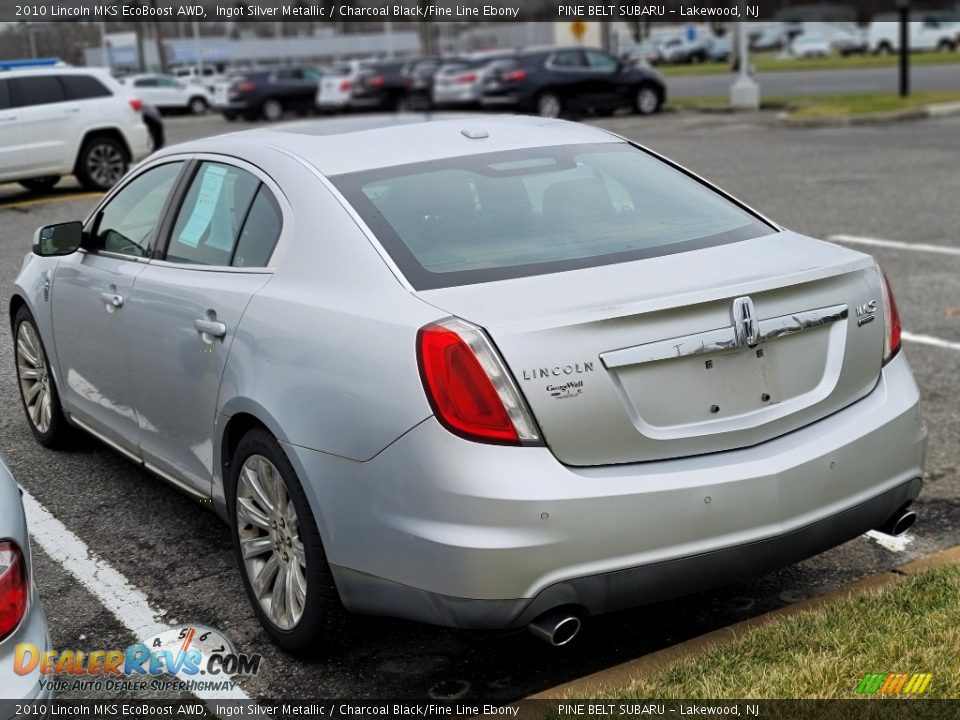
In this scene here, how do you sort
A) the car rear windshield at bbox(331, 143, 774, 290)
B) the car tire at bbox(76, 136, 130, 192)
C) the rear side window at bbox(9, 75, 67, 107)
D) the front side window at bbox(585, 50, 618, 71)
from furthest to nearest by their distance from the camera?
the front side window at bbox(585, 50, 618, 71) → the car tire at bbox(76, 136, 130, 192) → the rear side window at bbox(9, 75, 67, 107) → the car rear windshield at bbox(331, 143, 774, 290)

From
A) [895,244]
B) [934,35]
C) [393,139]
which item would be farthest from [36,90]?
[934,35]

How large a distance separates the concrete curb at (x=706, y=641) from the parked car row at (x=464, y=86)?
2427 cm

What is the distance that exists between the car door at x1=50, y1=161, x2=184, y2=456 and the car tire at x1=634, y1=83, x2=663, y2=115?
2506 centimetres

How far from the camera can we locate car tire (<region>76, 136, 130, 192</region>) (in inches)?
622

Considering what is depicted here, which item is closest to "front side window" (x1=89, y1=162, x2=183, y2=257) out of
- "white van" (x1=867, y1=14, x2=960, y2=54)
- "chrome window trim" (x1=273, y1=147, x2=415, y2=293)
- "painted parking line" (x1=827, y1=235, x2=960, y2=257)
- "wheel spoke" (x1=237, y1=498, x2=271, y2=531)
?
"chrome window trim" (x1=273, y1=147, x2=415, y2=293)

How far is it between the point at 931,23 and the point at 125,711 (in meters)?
60.3

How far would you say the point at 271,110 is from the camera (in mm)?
37719

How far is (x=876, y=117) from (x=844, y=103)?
120 inches

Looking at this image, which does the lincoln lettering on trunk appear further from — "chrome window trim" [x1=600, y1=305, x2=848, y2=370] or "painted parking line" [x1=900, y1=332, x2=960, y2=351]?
"painted parking line" [x1=900, y1=332, x2=960, y2=351]

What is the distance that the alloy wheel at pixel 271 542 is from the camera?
382cm

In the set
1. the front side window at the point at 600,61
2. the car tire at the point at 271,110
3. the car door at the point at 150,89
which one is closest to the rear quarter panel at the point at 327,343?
the front side window at the point at 600,61

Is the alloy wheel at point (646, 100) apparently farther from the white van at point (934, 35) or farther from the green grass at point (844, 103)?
the white van at point (934, 35)

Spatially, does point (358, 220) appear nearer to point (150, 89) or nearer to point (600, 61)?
point (600, 61)

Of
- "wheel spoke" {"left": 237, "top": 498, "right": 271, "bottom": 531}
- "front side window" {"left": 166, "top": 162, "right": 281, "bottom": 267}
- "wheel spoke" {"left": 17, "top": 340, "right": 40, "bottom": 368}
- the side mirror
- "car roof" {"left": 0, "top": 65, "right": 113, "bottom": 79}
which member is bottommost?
"wheel spoke" {"left": 237, "top": 498, "right": 271, "bottom": 531}
